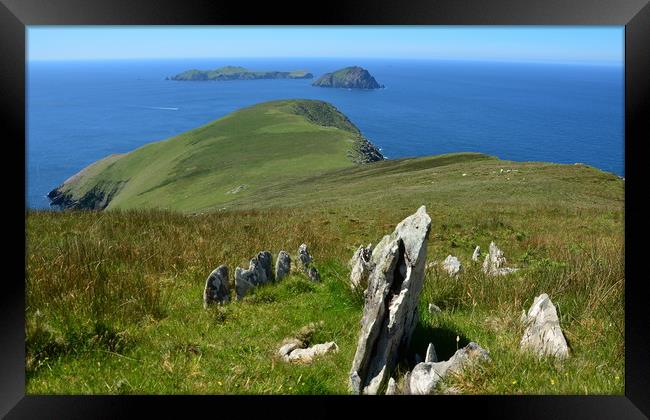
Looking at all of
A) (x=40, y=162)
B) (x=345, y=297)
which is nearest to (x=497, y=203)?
(x=345, y=297)

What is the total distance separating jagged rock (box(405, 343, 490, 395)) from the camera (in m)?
5.20

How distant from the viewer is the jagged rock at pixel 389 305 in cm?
540

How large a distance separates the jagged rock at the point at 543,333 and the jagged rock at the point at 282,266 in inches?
169

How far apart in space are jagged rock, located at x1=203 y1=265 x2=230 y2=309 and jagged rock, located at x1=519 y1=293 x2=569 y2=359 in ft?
14.4

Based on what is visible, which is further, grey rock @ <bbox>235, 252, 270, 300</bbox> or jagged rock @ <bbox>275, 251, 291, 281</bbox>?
jagged rock @ <bbox>275, 251, 291, 281</bbox>

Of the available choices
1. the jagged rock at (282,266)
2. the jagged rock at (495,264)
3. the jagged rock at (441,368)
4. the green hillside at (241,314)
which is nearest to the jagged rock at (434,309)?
the green hillside at (241,314)

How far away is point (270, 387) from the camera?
5.62m

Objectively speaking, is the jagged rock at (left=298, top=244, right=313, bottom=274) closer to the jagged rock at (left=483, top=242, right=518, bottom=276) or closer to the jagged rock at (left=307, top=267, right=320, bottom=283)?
the jagged rock at (left=307, top=267, right=320, bottom=283)

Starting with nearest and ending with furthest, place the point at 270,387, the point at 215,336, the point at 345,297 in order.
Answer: the point at 270,387 < the point at 215,336 < the point at 345,297

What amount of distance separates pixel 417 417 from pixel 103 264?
5.42m

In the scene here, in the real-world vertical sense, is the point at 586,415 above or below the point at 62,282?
below

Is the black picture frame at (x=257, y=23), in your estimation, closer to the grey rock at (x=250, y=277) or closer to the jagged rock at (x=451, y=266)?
the grey rock at (x=250, y=277)

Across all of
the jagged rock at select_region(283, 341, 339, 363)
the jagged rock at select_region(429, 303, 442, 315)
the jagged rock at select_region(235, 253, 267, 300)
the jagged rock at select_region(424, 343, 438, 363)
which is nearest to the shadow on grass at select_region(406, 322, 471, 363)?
the jagged rock at select_region(424, 343, 438, 363)

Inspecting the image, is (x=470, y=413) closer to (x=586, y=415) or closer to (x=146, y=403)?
(x=586, y=415)
